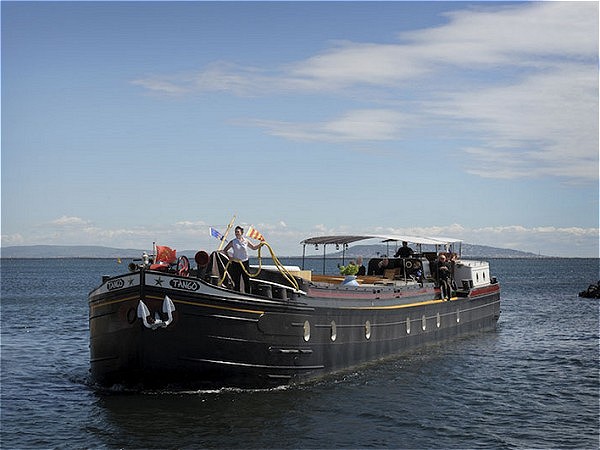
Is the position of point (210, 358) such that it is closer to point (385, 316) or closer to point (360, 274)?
point (385, 316)

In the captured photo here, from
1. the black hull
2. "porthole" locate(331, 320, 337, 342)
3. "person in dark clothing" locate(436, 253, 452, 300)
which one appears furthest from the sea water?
"person in dark clothing" locate(436, 253, 452, 300)

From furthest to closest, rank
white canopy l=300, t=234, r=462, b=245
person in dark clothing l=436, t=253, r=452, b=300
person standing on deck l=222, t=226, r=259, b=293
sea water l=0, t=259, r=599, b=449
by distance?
person in dark clothing l=436, t=253, r=452, b=300 < white canopy l=300, t=234, r=462, b=245 < person standing on deck l=222, t=226, r=259, b=293 < sea water l=0, t=259, r=599, b=449

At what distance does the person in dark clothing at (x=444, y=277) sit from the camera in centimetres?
3716

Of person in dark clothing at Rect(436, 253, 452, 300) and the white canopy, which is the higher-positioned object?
the white canopy

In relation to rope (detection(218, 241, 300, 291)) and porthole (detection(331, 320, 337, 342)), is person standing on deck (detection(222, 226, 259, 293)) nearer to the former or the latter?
rope (detection(218, 241, 300, 291))

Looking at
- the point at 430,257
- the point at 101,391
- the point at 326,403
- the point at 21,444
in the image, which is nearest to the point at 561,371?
the point at 430,257

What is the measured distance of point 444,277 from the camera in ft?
123

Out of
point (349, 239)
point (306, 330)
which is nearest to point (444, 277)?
point (349, 239)

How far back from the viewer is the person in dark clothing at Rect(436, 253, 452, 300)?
122 ft

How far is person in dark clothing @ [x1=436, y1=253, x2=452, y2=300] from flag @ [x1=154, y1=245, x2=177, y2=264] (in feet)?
53.9

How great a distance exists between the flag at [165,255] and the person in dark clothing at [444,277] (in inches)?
647

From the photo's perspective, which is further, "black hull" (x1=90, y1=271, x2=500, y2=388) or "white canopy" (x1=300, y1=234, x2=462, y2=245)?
"white canopy" (x1=300, y1=234, x2=462, y2=245)

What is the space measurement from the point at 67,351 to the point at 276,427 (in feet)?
59.1

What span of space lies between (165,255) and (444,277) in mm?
17408
